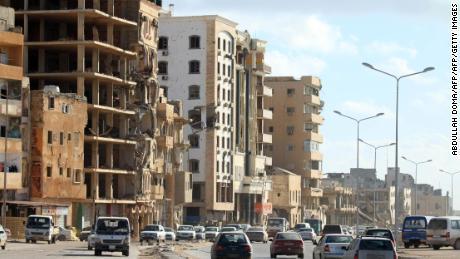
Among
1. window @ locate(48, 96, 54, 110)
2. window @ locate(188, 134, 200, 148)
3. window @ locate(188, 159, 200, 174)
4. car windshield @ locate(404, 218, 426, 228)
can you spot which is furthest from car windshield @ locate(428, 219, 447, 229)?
window @ locate(188, 134, 200, 148)

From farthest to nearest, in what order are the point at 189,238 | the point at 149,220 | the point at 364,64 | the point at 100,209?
the point at 149,220 < the point at 100,209 < the point at 189,238 < the point at 364,64

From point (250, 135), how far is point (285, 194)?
16067 millimetres

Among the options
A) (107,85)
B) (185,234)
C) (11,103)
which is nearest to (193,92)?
(107,85)

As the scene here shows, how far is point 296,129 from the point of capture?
604 ft

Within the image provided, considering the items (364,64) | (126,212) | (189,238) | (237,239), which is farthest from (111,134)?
(237,239)

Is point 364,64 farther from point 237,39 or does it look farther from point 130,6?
point 237,39

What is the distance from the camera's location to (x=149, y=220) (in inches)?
4916

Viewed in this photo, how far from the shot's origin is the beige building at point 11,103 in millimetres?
93562

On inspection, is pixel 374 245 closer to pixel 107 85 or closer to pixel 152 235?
pixel 152 235

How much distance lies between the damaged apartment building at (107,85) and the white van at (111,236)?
4269 cm

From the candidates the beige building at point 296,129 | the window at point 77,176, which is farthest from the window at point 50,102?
the beige building at point 296,129

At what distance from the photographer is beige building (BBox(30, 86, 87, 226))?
10081 centimetres

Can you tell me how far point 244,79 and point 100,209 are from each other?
4836cm

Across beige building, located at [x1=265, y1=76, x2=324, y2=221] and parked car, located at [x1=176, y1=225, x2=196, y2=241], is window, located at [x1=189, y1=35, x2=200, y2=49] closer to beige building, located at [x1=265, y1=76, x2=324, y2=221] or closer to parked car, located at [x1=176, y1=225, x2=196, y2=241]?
beige building, located at [x1=265, y1=76, x2=324, y2=221]
